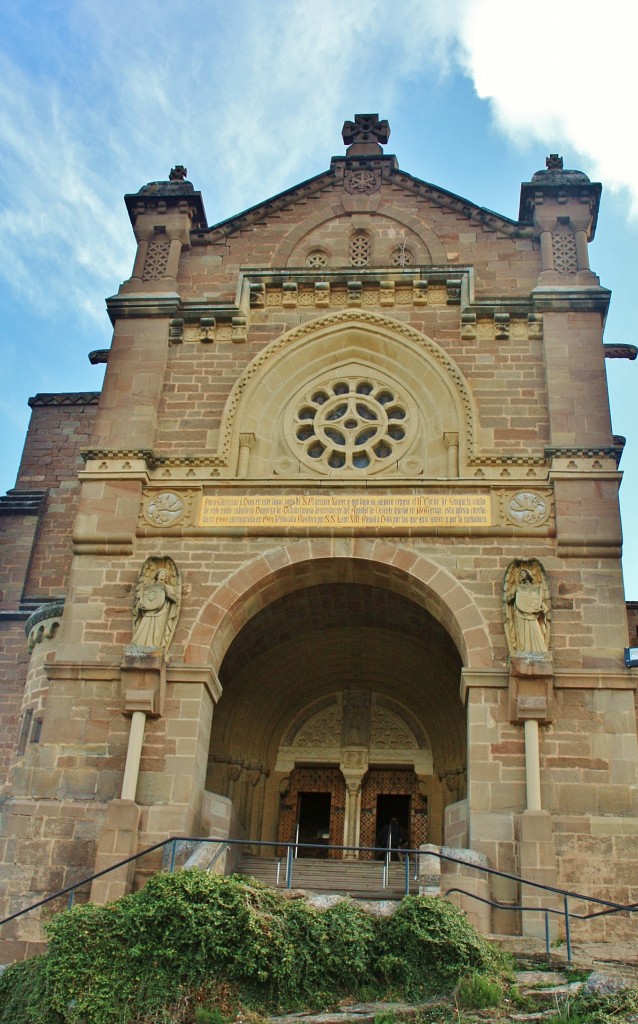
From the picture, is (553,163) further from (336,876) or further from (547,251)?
(336,876)

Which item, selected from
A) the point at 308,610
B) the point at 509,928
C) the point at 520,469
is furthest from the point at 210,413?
the point at 509,928

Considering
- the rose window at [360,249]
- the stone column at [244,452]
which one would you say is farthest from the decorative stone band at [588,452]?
the rose window at [360,249]

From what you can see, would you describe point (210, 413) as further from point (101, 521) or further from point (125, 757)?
point (125, 757)

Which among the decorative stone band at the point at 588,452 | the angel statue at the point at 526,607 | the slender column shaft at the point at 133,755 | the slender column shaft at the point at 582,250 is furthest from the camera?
the slender column shaft at the point at 582,250

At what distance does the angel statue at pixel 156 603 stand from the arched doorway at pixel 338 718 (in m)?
2.19

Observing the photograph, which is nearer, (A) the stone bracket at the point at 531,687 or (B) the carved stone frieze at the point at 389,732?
(A) the stone bracket at the point at 531,687

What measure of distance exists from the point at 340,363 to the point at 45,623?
669 cm

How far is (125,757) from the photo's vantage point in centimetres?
1483

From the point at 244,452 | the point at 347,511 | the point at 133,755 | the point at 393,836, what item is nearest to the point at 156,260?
the point at 244,452

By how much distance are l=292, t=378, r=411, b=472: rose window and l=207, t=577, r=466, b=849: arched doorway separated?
2.17 m

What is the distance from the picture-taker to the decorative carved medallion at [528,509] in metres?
16.2

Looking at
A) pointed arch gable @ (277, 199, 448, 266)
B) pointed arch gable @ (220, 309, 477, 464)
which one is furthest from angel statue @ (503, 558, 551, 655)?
pointed arch gable @ (277, 199, 448, 266)

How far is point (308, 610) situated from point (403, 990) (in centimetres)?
837

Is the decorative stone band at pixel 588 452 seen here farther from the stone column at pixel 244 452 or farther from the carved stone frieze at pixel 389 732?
the carved stone frieze at pixel 389 732
